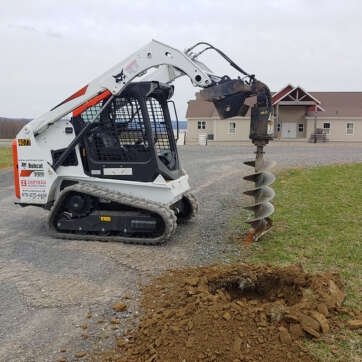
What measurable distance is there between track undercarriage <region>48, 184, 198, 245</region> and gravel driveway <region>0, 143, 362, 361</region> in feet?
0.75

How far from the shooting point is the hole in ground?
4.47m

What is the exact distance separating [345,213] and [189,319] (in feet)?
17.6

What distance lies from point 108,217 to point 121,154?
1.11 m

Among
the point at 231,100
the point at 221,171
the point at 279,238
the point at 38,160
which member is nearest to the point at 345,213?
the point at 279,238

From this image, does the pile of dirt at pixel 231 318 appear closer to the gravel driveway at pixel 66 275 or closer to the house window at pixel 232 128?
the gravel driveway at pixel 66 275

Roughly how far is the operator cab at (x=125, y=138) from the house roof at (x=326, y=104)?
28.1 meters

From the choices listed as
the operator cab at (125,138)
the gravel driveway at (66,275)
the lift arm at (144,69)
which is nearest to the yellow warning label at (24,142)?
the operator cab at (125,138)

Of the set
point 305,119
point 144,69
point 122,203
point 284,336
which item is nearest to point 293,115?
point 305,119

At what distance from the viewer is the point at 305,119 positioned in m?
35.7

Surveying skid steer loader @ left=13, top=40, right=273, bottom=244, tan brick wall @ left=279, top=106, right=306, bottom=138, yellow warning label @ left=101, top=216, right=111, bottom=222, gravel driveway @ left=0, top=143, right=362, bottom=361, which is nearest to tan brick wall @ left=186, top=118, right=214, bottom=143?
tan brick wall @ left=279, top=106, right=306, bottom=138

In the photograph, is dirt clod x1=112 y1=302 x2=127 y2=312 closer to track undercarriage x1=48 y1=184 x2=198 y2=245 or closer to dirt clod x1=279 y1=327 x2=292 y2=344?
dirt clod x1=279 y1=327 x2=292 y2=344

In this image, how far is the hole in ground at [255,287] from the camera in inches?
176

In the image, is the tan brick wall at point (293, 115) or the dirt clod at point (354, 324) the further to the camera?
the tan brick wall at point (293, 115)

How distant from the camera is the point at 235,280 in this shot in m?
4.70
